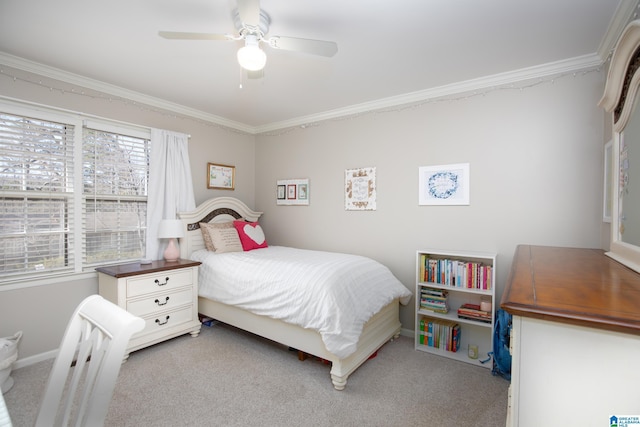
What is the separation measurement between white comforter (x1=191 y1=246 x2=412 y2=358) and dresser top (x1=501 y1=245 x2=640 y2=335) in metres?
1.20

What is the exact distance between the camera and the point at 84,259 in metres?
2.89

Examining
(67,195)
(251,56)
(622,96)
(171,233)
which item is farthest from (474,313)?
(67,195)

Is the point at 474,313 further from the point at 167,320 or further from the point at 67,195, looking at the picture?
the point at 67,195

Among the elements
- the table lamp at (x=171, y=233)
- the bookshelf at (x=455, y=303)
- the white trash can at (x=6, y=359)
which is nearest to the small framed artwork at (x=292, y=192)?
the table lamp at (x=171, y=233)

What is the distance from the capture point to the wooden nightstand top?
269cm

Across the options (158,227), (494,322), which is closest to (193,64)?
(158,227)

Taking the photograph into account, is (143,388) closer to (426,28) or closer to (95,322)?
(95,322)

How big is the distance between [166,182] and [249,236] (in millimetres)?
1099

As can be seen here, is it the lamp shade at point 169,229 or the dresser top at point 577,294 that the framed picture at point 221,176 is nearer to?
the lamp shade at point 169,229

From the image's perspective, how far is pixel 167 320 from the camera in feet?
9.76

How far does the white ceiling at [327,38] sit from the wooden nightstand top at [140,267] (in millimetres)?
1737

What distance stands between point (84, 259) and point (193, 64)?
2049 mm

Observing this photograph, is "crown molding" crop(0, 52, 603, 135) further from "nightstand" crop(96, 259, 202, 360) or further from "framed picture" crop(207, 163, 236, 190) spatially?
"nightstand" crop(96, 259, 202, 360)

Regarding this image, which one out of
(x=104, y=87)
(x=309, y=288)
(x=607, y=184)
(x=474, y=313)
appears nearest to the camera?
(x=607, y=184)
